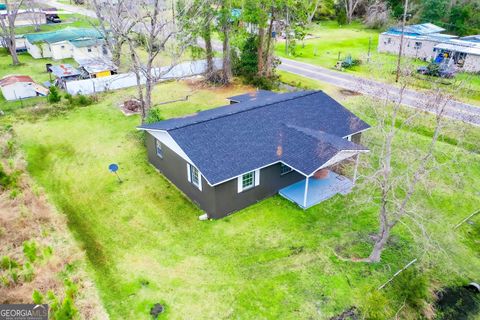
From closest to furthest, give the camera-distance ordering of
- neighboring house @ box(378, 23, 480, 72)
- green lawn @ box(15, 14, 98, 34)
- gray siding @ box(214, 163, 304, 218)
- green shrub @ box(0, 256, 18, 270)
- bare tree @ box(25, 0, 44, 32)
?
green shrub @ box(0, 256, 18, 270) → gray siding @ box(214, 163, 304, 218) → neighboring house @ box(378, 23, 480, 72) → bare tree @ box(25, 0, 44, 32) → green lawn @ box(15, 14, 98, 34)

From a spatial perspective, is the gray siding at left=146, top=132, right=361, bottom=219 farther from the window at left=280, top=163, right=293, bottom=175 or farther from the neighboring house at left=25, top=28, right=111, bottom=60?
the neighboring house at left=25, top=28, right=111, bottom=60

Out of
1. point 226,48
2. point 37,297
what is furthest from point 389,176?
point 226,48

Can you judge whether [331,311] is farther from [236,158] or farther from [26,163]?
[26,163]

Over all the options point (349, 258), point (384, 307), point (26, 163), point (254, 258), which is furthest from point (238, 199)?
point (26, 163)

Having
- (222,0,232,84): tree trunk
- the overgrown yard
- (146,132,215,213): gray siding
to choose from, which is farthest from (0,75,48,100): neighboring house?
(146,132,215,213): gray siding

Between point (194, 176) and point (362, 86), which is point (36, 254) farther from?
point (362, 86)
